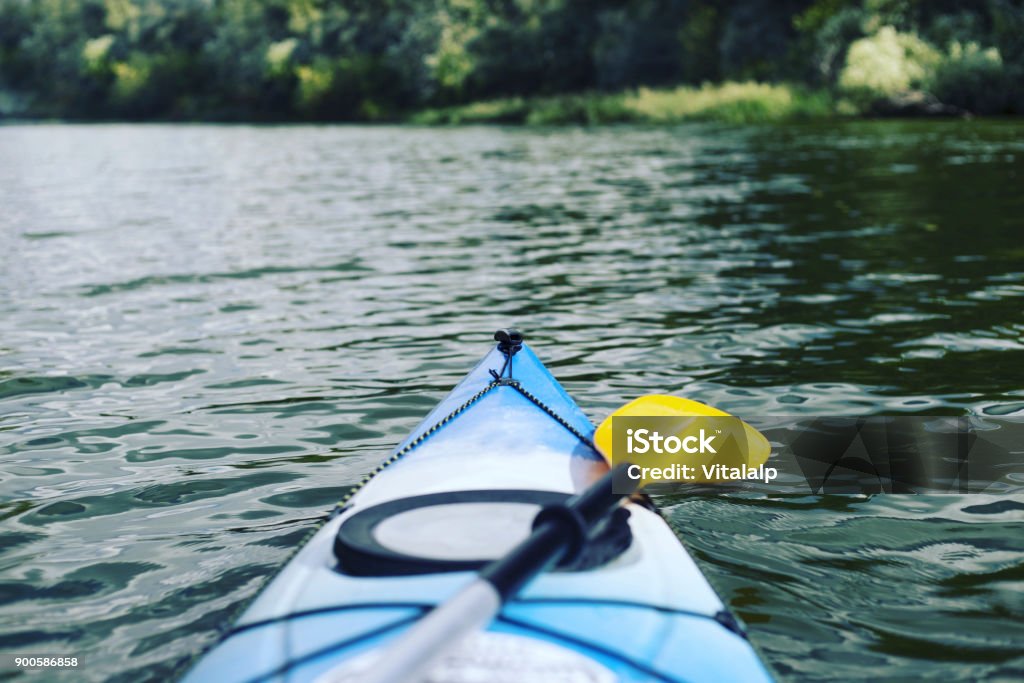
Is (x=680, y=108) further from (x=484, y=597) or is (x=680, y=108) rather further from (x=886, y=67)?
(x=484, y=597)

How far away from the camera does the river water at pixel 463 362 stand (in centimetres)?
332

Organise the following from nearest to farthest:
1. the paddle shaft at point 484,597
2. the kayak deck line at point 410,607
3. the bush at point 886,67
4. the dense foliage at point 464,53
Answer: the paddle shaft at point 484,597 → the kayak deck line at point 410,607 → the bush at point 886,67 → the dense foliage at point 464,53

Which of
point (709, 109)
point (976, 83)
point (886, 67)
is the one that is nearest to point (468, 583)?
point (976, 83)

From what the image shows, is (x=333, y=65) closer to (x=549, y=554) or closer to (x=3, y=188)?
(x=3, y=188)

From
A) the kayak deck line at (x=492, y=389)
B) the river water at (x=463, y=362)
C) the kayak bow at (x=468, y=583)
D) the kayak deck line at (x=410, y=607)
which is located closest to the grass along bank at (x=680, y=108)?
the river water at (x=463, y=362)

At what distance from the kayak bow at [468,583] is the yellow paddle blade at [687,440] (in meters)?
0.86

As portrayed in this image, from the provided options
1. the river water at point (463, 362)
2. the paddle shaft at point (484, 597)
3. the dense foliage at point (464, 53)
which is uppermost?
the dense foliage at point (464, 53)

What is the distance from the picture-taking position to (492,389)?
3.97 m

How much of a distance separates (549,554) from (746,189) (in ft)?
46.5

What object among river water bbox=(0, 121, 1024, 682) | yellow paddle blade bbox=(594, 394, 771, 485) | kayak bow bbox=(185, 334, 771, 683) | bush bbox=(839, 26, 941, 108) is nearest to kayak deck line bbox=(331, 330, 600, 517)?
kayak bow bbox=(185, 334, 771, 683)

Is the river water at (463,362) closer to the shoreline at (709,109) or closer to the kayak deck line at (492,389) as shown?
the kayak deck line at (492,389)

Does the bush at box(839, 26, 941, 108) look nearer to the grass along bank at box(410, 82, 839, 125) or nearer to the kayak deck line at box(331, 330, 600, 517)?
the grass along bank at box(410, 82, 839, 125)

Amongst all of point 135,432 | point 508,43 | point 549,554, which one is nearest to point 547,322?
point 135,432

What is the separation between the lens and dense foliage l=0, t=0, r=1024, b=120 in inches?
1363
